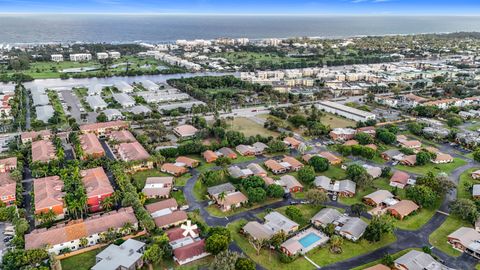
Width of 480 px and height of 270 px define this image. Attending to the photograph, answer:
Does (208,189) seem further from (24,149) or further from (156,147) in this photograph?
(24,149)

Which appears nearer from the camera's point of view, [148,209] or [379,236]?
[379,236]

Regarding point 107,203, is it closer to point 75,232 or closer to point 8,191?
point 75,232

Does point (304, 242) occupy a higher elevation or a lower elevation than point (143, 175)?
higher

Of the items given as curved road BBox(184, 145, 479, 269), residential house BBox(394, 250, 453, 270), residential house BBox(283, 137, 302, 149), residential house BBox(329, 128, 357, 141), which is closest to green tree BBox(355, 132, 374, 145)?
residential house BBox(329, 128, 357, 141)

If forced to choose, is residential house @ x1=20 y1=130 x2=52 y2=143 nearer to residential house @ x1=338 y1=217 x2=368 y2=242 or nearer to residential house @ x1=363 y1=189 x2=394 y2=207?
residential house @ x1=338 y1=217 x2=368 y2=242

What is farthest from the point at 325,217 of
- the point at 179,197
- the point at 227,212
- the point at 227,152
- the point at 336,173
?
the point at 227,152

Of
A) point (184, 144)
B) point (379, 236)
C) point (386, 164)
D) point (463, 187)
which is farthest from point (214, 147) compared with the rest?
point (463, 187)
